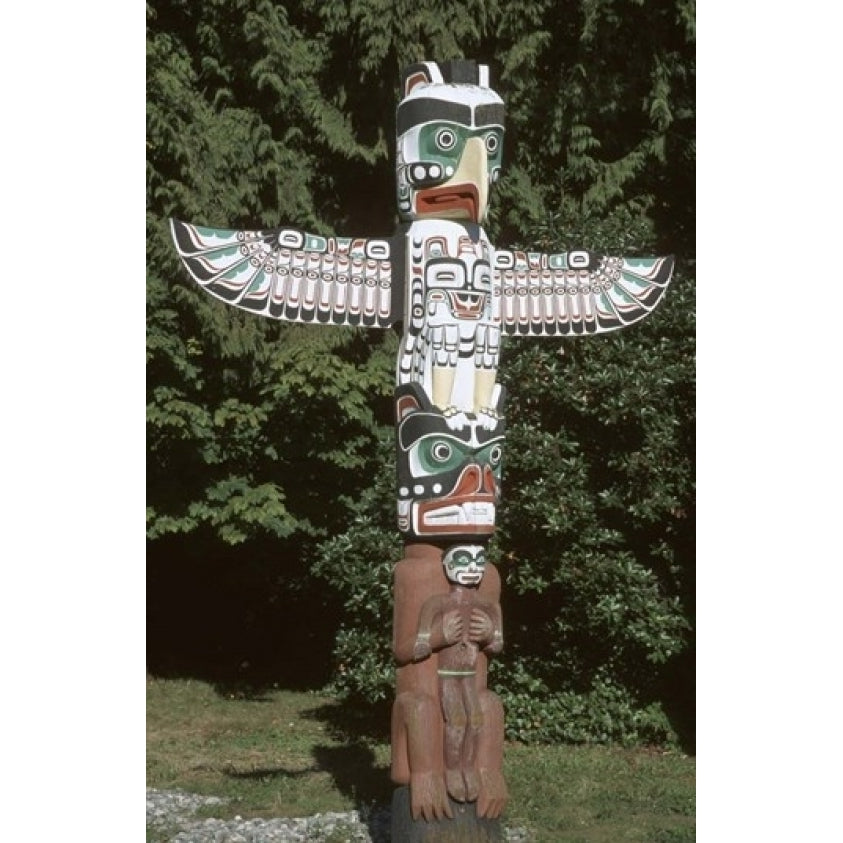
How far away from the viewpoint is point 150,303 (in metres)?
12.9

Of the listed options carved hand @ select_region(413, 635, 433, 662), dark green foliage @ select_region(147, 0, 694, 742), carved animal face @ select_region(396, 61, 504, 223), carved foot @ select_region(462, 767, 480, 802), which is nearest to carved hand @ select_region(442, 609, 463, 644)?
carved hand @ select_region(413, 635, 433, 662)

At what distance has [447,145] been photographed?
7961mm

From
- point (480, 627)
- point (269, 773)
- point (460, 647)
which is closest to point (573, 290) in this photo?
point (480, 627)

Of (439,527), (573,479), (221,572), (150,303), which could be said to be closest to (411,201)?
(439,527)

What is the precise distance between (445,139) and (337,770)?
627cm

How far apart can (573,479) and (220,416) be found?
13.1ft

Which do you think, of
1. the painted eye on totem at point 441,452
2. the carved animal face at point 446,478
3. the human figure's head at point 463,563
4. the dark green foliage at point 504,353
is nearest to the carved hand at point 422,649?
the human figure's head at point 463,563

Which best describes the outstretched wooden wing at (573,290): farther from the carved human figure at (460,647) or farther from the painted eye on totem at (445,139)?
the carved human figure at (460,647)

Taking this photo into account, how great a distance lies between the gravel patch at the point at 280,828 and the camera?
29.7 ft

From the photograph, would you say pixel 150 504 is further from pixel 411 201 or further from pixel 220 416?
pixel 411 201

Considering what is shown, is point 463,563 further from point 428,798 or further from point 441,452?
point 428,798

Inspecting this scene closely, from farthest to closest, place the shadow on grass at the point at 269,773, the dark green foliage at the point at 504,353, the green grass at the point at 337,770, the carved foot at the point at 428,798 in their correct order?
the dark green foliage at the point at 504,353 → the shadow on grass at the point at 269,773 → the green grass at the point at 337,770 → the carved foot at the point at 428,798

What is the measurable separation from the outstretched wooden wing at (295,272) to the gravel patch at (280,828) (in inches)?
149

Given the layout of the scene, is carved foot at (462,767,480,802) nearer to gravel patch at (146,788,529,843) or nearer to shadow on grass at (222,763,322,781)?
gravel patch at (146,788,529,843)
